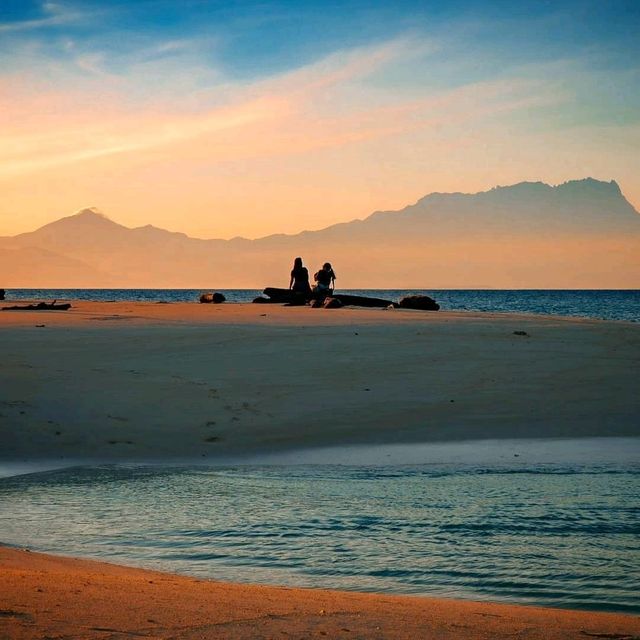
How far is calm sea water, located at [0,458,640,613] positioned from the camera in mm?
6648

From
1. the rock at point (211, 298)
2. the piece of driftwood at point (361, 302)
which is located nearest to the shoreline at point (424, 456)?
the piece of driftwood at point (361, 302)

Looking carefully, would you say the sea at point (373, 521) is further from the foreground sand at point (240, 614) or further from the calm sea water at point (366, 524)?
the foreground sand at point (240, 614)

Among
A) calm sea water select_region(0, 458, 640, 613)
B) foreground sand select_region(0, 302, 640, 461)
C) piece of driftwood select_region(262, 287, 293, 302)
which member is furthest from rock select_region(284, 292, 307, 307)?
calm sea water select_region(0, 458, 640, 613)

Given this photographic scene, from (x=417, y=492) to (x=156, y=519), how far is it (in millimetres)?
2917

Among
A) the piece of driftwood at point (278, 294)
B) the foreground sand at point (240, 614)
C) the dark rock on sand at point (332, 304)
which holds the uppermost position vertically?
the piece of driftwood at point (278, 294)

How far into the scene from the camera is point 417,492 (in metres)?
9.59

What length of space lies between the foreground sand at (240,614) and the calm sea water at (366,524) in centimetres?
65

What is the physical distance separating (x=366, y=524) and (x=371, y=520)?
6.5 inches

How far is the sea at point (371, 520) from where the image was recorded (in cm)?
667

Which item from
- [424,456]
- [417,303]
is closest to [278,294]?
[417,303]

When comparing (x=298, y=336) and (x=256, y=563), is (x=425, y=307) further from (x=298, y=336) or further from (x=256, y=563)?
(x=256, y=563)

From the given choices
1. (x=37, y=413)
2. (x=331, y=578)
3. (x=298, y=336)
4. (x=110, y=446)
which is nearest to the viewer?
(x=331, y=578)

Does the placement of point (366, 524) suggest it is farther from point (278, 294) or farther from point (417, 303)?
point (278, 294)

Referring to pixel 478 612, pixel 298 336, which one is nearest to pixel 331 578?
pixel 478 612
